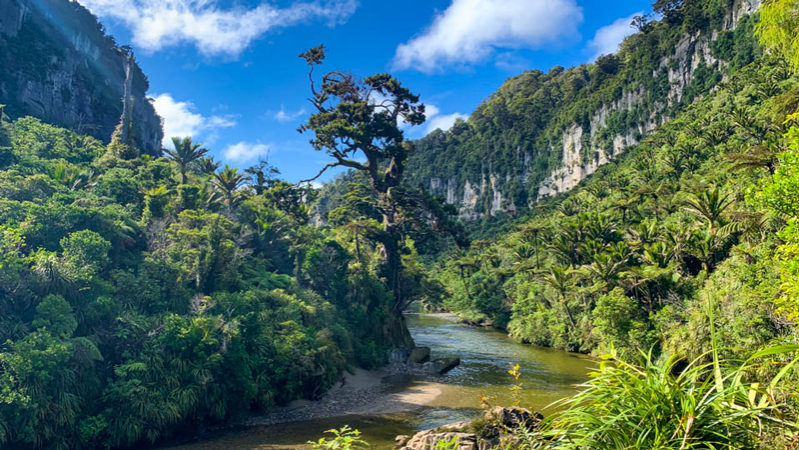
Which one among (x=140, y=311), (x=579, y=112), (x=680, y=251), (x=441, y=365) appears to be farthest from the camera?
(x=579, y=112)

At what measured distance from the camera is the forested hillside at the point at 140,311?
548 inches

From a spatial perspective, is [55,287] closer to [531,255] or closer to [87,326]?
[87,326]

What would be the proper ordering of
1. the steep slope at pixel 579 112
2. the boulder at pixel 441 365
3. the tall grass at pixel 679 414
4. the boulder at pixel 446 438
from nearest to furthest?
1. the tall grass at pixel 679 414
2. the boulder at pixel 446 438
3. the boulder at pixel 441 365
4. the steep slope at pixel 579 112

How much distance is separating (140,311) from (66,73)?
149 feet

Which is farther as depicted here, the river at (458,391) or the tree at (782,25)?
the river at (458,391)

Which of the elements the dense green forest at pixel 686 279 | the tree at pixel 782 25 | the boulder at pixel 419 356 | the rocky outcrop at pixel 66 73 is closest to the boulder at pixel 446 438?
the dense green forest at pixel 686 279

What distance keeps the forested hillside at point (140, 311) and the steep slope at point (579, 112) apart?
227ft

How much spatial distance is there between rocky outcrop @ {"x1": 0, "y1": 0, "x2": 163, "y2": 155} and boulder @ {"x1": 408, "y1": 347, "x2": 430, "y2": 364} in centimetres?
2780

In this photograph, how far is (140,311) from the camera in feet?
58.1

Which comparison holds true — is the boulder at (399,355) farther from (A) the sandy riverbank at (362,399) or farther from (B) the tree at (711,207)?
(B) the tree at (711,207)

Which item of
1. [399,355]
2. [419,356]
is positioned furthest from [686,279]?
[399,355]

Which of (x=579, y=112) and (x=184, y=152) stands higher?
(x=579, y=112)

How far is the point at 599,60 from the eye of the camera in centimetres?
10444

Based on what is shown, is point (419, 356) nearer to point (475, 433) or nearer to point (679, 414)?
point (475, 433)
